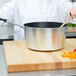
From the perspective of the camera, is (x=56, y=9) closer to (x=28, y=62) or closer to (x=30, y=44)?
(x=30, y=44)

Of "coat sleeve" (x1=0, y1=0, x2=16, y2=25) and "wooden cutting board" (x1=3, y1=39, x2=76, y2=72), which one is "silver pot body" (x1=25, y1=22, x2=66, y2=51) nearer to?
"wooden cutting board" (x1=3, y1=39, x2=76, y2=72)

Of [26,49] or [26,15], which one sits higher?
[26,15]

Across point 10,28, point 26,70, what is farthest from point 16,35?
point 26,70

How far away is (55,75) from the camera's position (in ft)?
2.57

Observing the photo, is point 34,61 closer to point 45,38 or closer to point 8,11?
point 45,38

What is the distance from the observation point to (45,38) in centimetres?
95

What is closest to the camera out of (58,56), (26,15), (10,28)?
(58,56)

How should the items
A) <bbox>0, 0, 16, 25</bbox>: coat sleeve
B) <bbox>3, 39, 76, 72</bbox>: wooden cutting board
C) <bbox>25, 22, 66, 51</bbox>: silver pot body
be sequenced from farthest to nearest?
<bbox>0, 0, 16, 25</bbox>: coat sleeve → <bbox>25, 22, 66, 51</bbox>: silver pot body → <bbox>3, 39, 76, 72</bbox>: wooden cutting board

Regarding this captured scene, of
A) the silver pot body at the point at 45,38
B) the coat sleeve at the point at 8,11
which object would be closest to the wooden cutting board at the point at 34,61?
the silver pot body at the point at 45,38

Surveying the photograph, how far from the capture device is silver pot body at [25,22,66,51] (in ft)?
3.08

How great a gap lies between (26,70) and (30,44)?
0.20m

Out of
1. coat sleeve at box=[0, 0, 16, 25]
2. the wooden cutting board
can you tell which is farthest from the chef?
the wooden cutting board

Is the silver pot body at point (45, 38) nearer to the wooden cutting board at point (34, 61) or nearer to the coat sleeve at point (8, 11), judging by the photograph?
the wooden cutting board at point (34, 61)


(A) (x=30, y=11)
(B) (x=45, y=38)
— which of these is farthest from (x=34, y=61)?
(A) (x=30, y=11)
